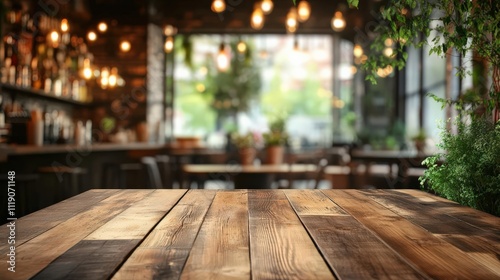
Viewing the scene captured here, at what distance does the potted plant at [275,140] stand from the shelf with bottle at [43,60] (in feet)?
8.87

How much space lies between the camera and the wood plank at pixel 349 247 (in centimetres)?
105

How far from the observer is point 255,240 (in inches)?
52.6

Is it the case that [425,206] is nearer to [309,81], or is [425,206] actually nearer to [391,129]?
[391,129]

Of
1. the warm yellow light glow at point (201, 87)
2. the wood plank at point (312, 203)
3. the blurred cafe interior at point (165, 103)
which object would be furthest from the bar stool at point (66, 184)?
the warm yellow light glow at point (201, 87)

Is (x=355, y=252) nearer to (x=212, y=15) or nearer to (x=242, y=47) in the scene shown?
(x=242, y=47)

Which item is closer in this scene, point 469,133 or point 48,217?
point 48,217

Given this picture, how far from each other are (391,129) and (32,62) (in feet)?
20.8

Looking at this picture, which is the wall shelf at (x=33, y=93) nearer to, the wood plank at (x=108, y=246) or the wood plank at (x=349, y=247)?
the wood plank at (x=108, y=246)

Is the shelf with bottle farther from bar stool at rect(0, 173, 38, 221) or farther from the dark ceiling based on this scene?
bar stool at rect(0, 173, 38, 221)

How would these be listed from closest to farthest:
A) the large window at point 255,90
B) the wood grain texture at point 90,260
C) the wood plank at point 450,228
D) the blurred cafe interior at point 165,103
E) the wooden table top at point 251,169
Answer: the wood grain texture at point 90,260, the wood plank at point 450,228, the wooden table top at point 251,169, the blurred cafe interior at point 165,103, the large window at point 255,90

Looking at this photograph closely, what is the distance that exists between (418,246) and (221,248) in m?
0.47

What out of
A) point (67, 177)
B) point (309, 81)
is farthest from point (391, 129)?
point (309, 81)

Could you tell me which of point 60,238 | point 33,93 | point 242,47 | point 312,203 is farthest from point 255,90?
point 60,238

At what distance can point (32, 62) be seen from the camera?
6.71 meters
